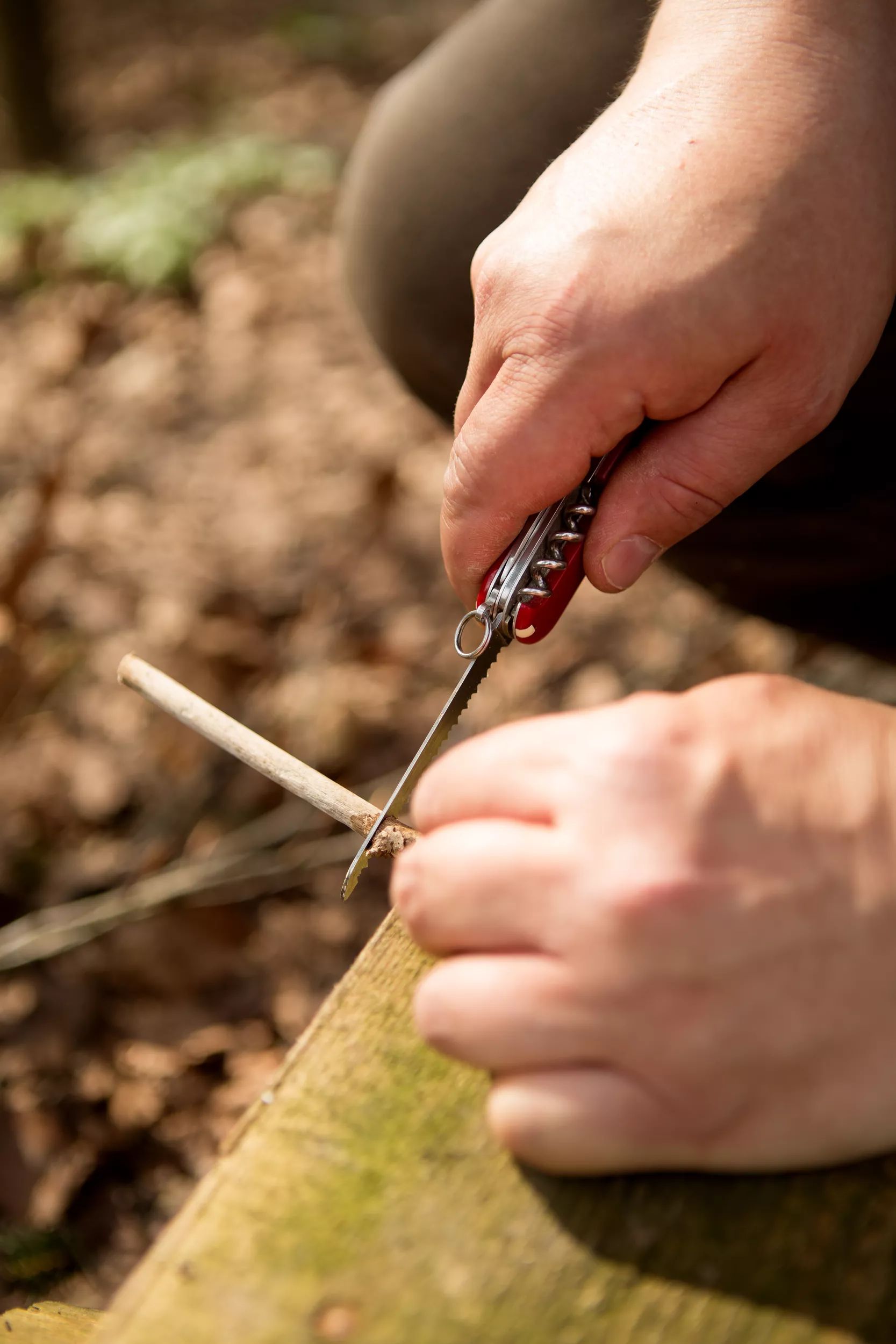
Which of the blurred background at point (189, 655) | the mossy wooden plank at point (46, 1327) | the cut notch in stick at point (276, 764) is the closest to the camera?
the mossy wooden plank at point (46, 1327)

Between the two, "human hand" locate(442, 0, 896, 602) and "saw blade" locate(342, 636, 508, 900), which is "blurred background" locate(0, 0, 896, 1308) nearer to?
"saw blade" locate(342, 636, 508, 900)

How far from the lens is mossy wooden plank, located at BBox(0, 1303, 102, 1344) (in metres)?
0.81

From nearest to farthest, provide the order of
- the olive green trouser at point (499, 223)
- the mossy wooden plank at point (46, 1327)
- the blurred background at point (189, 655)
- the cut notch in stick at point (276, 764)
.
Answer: the mossy wooden plank at point (46, 1327) → the cut notch in stick at point (276, 764) → the olive green trouser at point (499, 223) → the blurred background at point (189, 655)

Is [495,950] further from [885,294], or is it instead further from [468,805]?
[885,294]

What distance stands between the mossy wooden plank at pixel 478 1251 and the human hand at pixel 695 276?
69 cm

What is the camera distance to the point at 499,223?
66.2 inches

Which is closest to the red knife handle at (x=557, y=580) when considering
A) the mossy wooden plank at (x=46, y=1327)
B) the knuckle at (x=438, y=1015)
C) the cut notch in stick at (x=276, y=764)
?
the cut notch in stick at (x=276, y=764)

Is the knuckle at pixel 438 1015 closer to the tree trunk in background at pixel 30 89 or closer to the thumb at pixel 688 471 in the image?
the thumb at pixel 688 471

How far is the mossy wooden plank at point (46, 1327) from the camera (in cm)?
81

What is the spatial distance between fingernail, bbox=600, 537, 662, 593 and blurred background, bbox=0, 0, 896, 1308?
1.09 metres

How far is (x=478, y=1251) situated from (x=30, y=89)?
6.38 meters

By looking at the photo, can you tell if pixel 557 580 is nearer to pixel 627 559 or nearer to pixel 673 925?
pixel 627 559

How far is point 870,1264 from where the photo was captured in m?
0.68

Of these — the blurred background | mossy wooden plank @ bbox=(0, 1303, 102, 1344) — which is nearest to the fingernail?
mossy wooden plank @ bbox=(0, 1303, 102, 1344)
